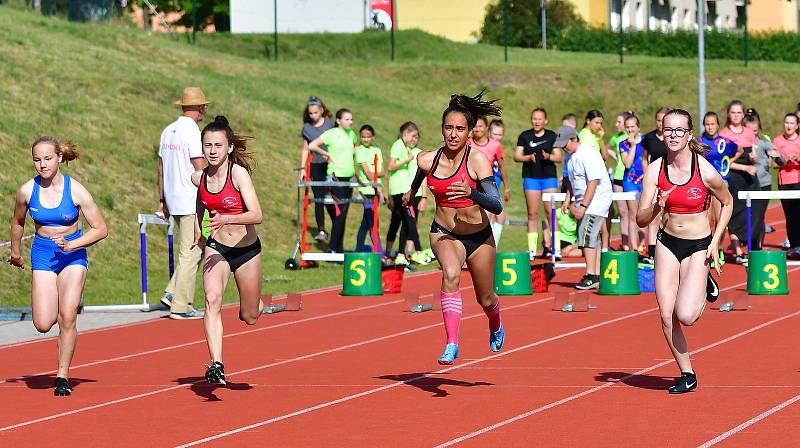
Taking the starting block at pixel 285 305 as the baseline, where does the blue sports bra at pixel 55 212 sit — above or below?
above

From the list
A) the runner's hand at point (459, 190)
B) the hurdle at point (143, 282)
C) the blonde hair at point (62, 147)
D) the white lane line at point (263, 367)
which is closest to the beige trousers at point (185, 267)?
the hurdle at point (143, 282)

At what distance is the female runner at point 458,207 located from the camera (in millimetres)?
11227

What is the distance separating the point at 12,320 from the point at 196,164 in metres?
2.65

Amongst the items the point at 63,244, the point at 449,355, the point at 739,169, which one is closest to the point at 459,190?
the point at 449,355

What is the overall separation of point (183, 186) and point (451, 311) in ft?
18.7

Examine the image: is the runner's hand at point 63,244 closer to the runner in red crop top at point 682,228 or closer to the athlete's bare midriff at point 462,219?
the athlete's bare midriff at point 462,219

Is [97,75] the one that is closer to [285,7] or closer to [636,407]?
[636,407]

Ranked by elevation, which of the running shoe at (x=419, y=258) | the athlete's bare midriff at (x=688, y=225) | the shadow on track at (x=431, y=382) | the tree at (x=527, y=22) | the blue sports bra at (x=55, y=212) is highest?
the tree at (x=527, y=22)

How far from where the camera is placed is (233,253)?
1130cm

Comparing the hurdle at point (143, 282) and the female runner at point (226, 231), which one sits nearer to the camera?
the female runner at point (226, 231)

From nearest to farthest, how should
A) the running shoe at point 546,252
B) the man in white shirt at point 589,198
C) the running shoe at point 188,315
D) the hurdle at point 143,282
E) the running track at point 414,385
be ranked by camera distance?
the running track at point 414,385 → the running shoe at point 188,315 → the hurdle at point 143,282 → the man in white shirt at point 589,198 → the running shoe at point 546,252

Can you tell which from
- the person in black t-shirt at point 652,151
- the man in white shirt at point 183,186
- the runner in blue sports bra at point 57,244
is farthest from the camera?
the person in black t-shirt at point 652,151

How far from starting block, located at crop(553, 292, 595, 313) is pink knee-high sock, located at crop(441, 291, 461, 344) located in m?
5.30

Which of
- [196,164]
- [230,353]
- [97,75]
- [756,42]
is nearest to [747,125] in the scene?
[196,164]
